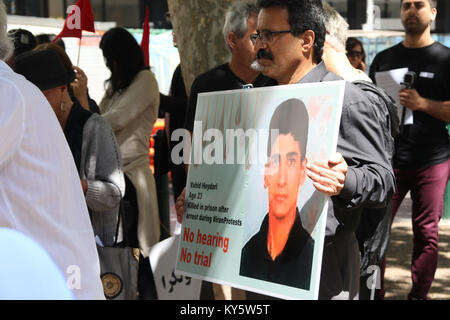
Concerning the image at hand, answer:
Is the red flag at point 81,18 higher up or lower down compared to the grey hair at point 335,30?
lower down

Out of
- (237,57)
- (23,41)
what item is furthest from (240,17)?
(23,41)

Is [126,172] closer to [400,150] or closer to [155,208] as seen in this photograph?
[155,208]

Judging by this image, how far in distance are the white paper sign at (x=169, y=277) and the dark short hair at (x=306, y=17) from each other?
1.37 m

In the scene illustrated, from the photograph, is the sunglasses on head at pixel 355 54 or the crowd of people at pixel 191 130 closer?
the crowd of people at pixel 191 130

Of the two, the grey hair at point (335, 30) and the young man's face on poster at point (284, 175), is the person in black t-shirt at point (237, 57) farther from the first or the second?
the young man's face on poster at point (284, 175)

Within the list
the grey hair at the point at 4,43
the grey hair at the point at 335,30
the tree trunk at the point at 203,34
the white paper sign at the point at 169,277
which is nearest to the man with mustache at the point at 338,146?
the grey hair at the point at 335,30

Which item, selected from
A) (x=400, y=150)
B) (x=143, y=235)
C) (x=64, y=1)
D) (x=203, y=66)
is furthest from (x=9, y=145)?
(x=64, y=1)

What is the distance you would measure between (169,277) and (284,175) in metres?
1.53

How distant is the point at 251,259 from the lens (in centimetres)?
296

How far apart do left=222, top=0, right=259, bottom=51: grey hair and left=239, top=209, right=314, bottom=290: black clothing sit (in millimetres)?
1789

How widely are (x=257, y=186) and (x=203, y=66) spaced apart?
2488mm

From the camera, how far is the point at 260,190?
9.69 ft

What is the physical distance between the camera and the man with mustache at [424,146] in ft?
18.4

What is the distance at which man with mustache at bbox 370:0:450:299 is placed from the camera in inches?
220
